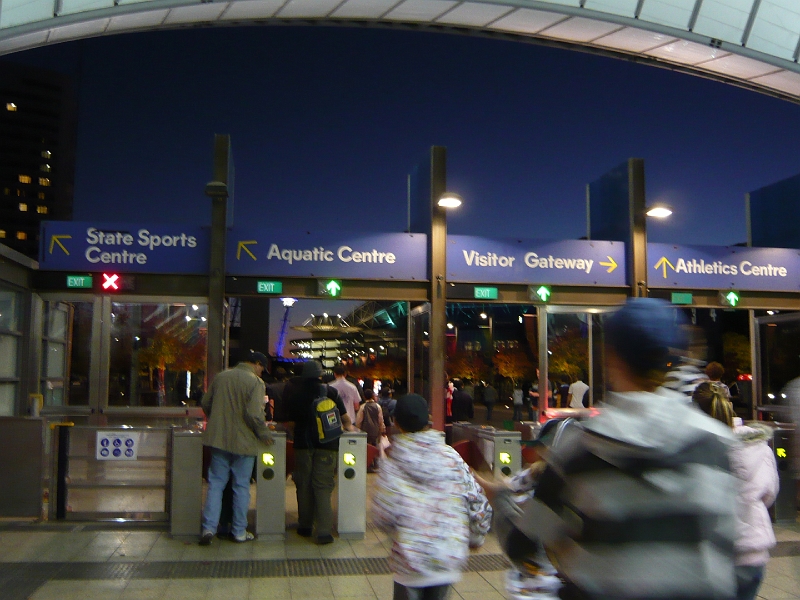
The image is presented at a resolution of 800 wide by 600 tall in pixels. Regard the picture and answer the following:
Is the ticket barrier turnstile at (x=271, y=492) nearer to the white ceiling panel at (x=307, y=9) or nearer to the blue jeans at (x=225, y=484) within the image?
the blue jeans at (x=225, y=484)

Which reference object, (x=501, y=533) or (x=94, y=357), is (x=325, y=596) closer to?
(x=501, y=533)

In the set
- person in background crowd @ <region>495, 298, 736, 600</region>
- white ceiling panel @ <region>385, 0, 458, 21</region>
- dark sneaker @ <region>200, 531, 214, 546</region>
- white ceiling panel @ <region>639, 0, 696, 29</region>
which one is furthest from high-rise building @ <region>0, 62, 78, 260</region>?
person in background crowd @ <region>495, 298, 736, 600</region>

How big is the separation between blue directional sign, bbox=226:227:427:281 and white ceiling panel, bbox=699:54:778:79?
20.1 feet

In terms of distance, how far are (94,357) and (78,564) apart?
251 inches

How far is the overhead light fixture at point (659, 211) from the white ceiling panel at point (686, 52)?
256 cm

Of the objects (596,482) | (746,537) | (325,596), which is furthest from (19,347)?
(596,482)

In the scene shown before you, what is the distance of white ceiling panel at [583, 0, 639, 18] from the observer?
39.2 ft

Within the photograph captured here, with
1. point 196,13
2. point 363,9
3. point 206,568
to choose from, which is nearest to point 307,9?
point 363,9

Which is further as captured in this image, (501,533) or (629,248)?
(629,248)

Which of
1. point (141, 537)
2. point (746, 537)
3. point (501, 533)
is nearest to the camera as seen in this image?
point (501, 533)

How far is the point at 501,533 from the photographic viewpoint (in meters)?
2.18

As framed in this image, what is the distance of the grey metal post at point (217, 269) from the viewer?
41.7 feet

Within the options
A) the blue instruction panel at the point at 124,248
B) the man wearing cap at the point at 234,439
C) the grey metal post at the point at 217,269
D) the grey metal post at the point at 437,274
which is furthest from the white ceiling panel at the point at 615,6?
the man wearing cap at the point at 234,439

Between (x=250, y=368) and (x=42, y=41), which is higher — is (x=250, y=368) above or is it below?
below
